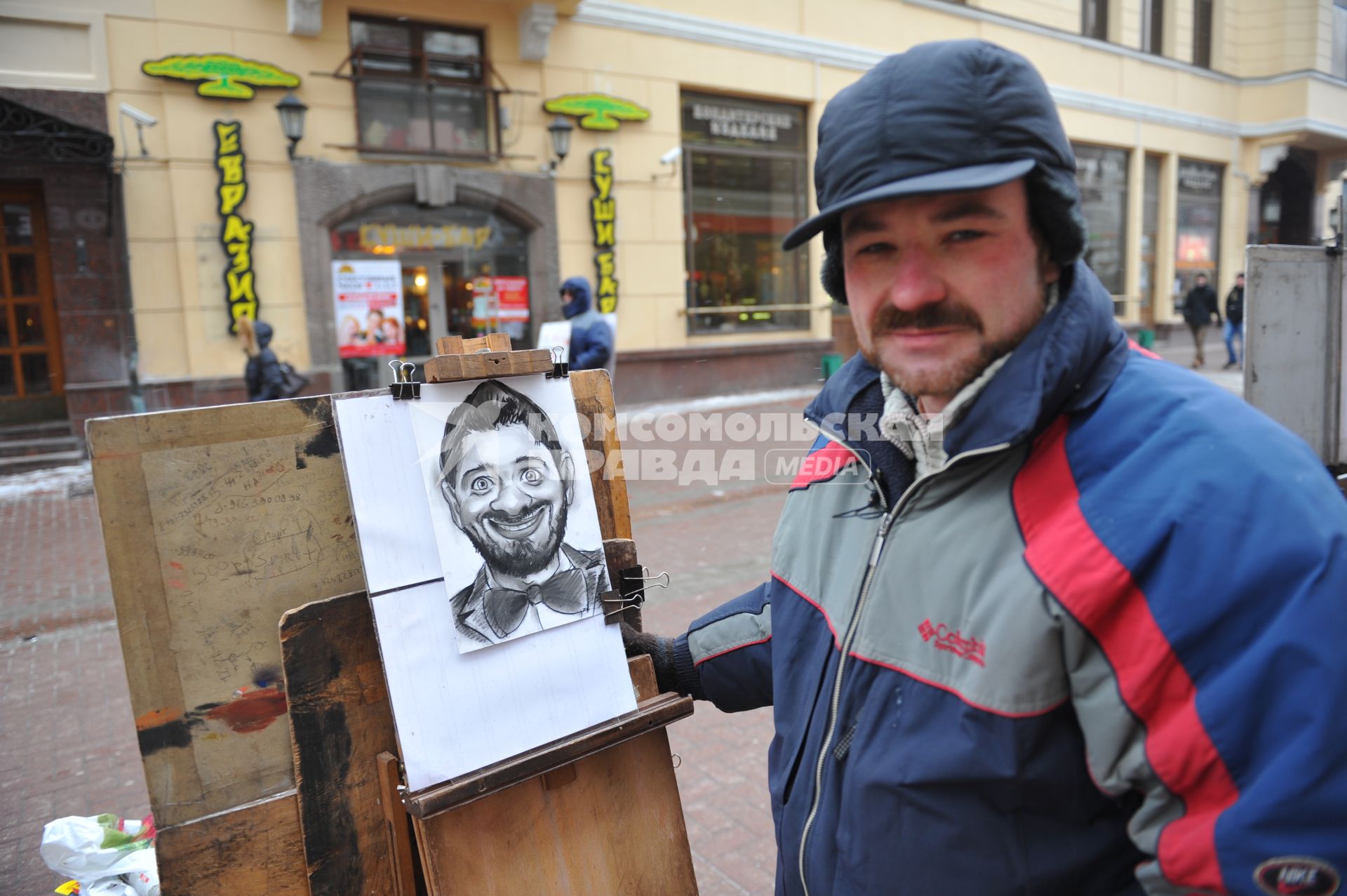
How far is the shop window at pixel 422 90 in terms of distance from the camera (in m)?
10.5

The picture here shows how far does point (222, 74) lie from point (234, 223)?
163cm

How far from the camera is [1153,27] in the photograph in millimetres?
18250

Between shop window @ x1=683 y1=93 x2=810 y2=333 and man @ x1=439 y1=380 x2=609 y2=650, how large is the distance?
11224mm

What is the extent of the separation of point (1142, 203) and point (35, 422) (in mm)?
20331

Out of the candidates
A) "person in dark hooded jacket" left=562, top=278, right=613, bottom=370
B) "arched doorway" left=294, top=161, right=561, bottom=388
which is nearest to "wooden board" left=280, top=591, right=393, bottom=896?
"person in dark hooded jacket" left=562, top=278, right=613, bottom=370

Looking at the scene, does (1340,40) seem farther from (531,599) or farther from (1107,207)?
(531,599)

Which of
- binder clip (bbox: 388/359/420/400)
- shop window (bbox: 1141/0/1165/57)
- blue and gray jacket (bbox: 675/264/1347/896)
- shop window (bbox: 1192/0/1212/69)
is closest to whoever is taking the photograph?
blue and gray jacket (bbox: 675/264/1347/896)

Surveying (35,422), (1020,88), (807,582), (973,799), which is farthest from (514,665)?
(35,422)

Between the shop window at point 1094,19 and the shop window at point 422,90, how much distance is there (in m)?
12.4

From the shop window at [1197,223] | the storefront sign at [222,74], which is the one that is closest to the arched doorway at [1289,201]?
the shop window at [1197,223]

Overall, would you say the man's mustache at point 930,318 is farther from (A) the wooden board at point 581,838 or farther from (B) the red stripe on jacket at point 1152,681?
(A) the wooden board at point 581,838

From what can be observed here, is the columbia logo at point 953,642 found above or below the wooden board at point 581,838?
above

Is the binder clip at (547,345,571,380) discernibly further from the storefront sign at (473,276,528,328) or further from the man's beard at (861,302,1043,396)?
the storefront sign at (473,276,528,328)

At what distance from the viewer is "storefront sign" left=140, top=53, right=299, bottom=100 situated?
30.5 ft
